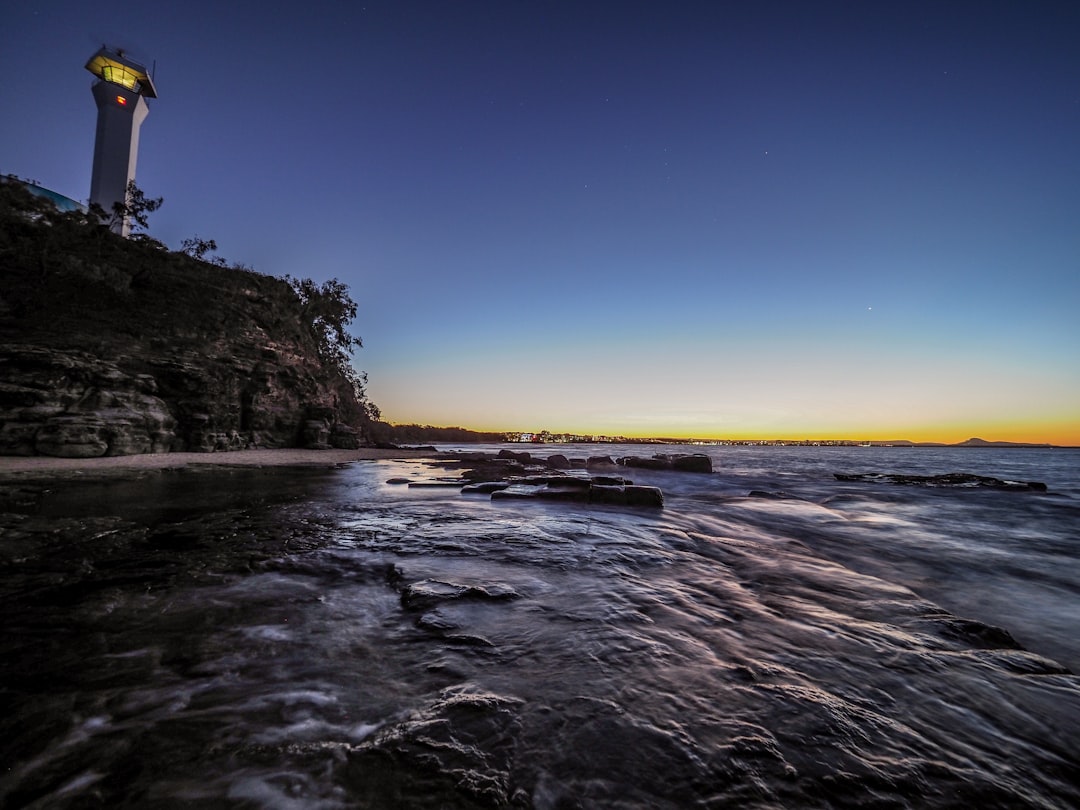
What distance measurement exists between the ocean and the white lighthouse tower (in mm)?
54912

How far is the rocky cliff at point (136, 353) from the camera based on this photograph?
15.4 metres

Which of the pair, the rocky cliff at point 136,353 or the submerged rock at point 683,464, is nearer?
the rocky cliff at point 136,353

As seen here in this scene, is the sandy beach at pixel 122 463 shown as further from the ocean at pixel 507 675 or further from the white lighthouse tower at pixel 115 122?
the white lighthouse tower at pixel 115 122

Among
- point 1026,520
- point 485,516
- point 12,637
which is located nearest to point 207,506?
point 485,516

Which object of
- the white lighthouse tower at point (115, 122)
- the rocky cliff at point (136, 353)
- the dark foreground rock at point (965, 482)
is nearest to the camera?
the rocky cliff at point (136, 353)

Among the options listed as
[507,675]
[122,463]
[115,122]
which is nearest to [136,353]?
[122,463]

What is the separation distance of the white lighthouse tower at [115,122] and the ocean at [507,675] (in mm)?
54912

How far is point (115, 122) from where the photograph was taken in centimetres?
4297

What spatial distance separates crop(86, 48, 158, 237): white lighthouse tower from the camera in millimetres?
41281

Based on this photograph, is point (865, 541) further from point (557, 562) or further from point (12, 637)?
point (12, 637)

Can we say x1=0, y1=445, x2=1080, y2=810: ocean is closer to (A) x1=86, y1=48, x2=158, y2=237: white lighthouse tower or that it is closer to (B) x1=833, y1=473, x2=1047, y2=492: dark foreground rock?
(B) x1=833, y1=473, x2=1047, y2=492: dark foreground rock

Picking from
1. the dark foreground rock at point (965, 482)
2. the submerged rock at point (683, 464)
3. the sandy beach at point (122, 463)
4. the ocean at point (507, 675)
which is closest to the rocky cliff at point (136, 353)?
the sandy beach at point (122, 463)

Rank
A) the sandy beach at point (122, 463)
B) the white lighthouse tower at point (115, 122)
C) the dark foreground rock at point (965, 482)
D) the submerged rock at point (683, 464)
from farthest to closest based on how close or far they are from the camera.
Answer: the white lighthouse tower at point (115, 122) → the submerged rock at point (683, 464) → the dark foreground rock at point (965, 482) → the sandy beach at point (122, 463)

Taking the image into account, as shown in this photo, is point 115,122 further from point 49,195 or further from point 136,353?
point 136,353
